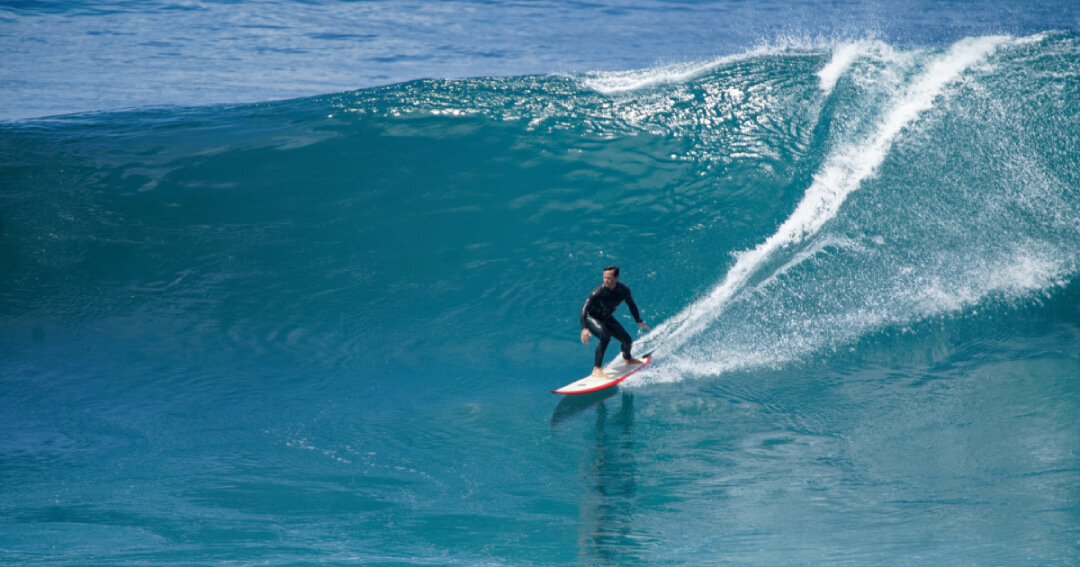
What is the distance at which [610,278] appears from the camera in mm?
6824

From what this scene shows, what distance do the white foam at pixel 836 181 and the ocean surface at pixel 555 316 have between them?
5cm

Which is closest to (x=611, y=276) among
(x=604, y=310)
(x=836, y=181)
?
(x=604, y=310)

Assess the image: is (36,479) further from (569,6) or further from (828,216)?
(569,6)

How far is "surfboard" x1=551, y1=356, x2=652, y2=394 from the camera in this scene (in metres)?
6.89

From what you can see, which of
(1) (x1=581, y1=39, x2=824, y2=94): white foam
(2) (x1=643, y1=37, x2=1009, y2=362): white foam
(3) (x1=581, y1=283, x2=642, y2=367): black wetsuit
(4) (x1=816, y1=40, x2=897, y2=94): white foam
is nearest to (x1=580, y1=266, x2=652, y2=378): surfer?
(3) (x1=581, y1=283, x2=642, y2=367): black wetsuit

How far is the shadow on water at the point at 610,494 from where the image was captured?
4.70 metres

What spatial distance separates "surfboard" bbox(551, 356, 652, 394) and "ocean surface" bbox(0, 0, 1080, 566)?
0.16 metres

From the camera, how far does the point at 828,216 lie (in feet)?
29.6

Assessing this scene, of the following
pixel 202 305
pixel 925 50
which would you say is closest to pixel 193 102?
pixel 202 305

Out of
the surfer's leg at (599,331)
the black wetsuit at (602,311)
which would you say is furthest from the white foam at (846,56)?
the surfer's leg at (599,331)

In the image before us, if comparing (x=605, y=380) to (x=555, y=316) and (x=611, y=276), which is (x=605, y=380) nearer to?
(x=611, y=276)

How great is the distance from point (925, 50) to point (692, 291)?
5.85 metres

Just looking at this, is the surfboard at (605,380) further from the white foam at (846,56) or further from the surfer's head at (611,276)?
the white foam at (846,56)

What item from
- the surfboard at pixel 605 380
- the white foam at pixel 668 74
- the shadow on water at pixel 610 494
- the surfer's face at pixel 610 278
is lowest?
the shadow on water at pixel 610 494
